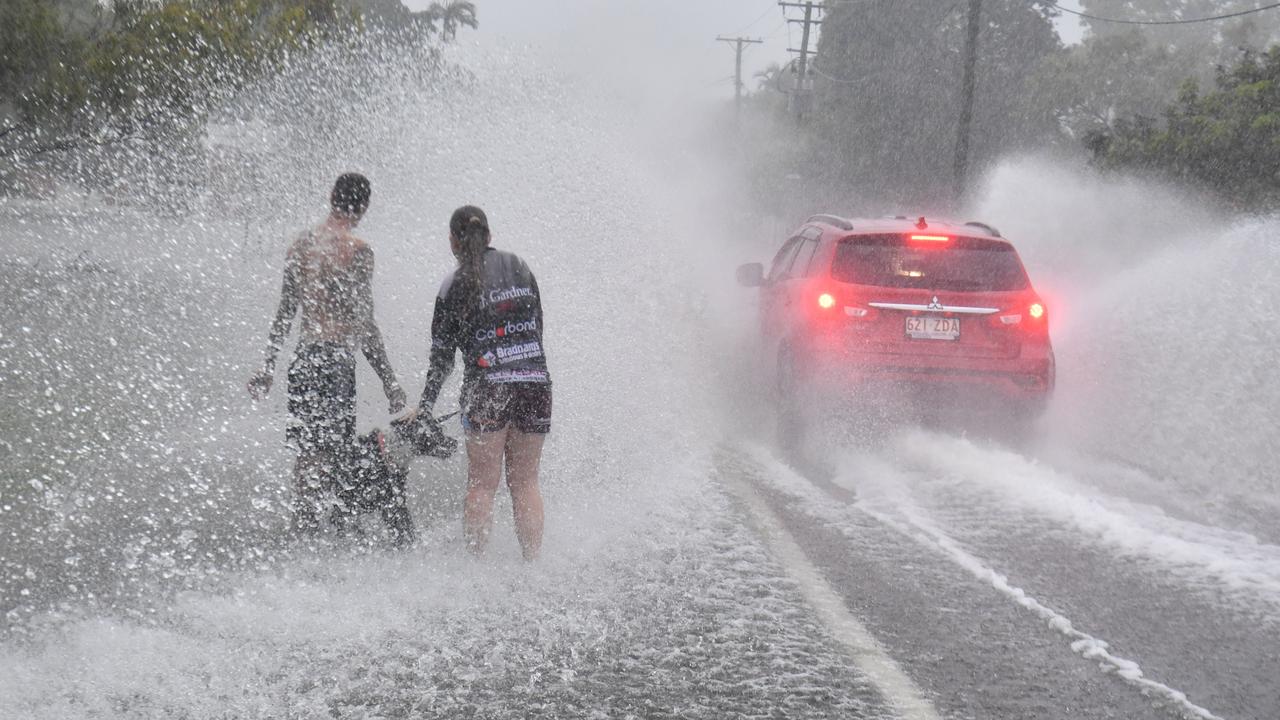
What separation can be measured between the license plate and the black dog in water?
3891 millimetres

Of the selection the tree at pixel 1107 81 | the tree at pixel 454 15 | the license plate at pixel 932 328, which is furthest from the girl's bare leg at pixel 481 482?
the tree at pixel 1107 81

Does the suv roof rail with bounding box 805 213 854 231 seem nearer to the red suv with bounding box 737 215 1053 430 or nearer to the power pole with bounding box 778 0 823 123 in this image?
the red suv with bounding box 737 215 1053 430

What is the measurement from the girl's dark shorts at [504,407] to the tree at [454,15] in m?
32.0

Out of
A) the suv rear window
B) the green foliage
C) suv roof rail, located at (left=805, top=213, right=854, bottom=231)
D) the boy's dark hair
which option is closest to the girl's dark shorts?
the boy's dark hair

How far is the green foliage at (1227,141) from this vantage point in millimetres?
17344

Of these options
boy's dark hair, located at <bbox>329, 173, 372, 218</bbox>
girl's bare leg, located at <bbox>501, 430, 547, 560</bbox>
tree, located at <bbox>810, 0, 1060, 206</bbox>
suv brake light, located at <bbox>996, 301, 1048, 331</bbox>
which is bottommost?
girl's bare leg, located at <bbox>501, 430, 547, 560</bbox>

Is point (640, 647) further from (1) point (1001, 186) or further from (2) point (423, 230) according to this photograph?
(1) point (1001, 186)

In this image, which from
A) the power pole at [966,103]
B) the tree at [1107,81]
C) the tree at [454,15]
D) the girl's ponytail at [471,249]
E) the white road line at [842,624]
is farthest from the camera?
the tree at [1107,81]

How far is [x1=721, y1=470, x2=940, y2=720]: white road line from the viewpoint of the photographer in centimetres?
392

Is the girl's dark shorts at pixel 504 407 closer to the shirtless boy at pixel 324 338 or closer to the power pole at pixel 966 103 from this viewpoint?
Answer: the shirtless boy at pixel 324 338

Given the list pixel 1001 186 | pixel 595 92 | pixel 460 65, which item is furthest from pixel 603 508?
pixel 1001 186

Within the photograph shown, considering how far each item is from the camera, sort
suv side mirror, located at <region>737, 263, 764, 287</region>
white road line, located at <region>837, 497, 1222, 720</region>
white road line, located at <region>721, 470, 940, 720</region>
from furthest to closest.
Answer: suv side mirror, located at <region>737, 263, 764, 287</region>
white road line, located at <region>837, 497, 1222, 720</region>
white road line, located at <region>721, 470, 940, 720</region>

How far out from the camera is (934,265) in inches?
325

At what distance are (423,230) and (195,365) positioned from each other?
314cm
